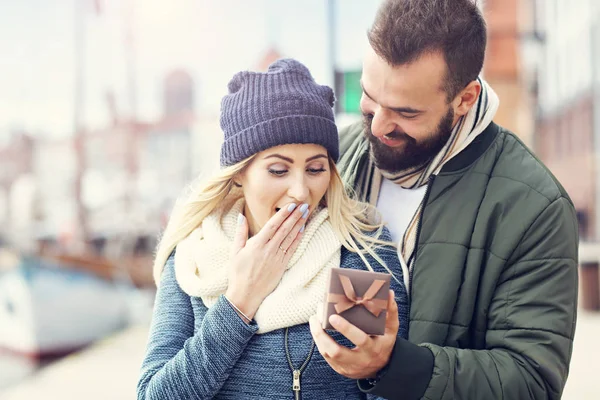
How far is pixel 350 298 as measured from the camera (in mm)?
2045

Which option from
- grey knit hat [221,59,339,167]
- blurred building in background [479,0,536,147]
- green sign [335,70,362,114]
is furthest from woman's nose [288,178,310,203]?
blurred building in background [479,0,536,147]

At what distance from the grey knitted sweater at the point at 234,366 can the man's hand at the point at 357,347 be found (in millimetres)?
224

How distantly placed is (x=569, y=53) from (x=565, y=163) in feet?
15.6

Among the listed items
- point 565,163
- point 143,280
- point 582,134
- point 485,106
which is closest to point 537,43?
point 582,134

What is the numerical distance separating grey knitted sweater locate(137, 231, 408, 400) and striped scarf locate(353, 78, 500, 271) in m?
0.20

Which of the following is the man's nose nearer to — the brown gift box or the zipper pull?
the brown gift box

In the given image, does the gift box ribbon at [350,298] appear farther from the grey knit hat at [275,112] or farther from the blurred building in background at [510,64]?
the blurred building in background at [510,64]

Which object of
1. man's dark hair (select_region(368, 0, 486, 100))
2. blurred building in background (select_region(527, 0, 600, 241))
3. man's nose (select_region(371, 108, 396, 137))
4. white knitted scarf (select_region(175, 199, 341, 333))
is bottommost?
blurred building in background (select_region(527, 0, 600, 241))

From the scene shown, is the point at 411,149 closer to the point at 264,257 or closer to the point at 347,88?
the point at 264,257

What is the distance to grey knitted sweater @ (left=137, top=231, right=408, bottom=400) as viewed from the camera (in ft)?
7.79

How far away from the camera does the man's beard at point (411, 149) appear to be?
2695 mm

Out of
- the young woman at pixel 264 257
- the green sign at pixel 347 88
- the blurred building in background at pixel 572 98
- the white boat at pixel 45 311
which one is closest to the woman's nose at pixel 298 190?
the young woman at pixel 264 257

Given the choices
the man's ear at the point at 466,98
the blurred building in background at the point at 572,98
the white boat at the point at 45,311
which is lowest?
the white boat at the point at 45,311

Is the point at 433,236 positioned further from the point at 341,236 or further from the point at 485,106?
the point at 485,106
